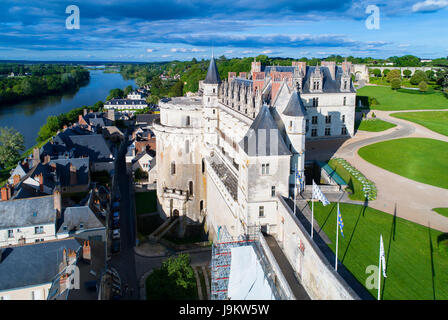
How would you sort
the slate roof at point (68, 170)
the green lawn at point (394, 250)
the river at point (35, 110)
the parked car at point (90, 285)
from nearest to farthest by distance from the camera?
the green lawn at point (394, 250) → the parked car at point (90, 285) → the slate roof at point (68, 170) → the river at point (35, 110)

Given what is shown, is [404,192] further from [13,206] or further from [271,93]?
[13,206]

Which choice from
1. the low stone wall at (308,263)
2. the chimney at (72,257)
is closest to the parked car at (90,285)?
the chimney at (72,257)

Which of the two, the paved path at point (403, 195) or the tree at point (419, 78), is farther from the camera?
the tree at point (419, 78)

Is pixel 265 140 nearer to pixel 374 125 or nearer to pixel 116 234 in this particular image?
pixel 116 234

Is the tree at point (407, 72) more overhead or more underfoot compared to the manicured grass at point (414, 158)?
more overhead

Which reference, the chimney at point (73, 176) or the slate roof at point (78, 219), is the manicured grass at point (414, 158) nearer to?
the slate roof at point (78, 219)

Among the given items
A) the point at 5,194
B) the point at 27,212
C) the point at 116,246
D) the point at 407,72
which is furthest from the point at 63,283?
the point at 407,72

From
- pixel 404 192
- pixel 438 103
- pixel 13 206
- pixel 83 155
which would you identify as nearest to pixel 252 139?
pixel 404 192
